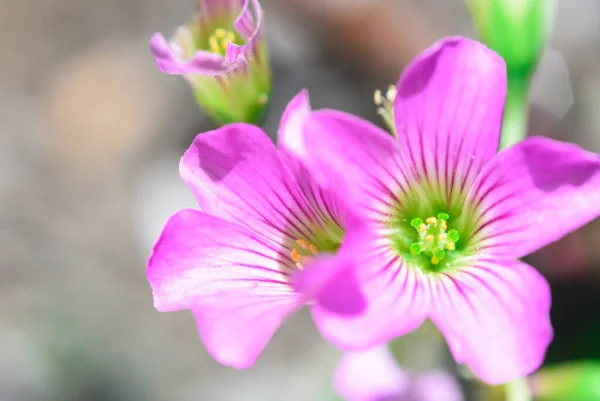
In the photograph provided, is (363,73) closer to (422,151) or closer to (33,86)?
(33,86)

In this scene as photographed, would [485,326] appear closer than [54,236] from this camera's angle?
Yes

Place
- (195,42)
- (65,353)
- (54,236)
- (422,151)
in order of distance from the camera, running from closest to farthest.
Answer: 1. (422,151)
2. (195,42)
3. (65,353)
4. (54,236)

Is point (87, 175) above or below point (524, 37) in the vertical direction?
below

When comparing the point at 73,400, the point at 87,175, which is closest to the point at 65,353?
the point at 73,400

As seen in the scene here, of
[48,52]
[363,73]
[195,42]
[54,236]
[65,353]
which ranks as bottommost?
[65,353]

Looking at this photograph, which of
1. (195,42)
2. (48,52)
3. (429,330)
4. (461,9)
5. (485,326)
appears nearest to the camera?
(485,326)

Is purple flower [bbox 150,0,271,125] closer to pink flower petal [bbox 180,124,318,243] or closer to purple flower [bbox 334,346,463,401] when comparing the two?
pink flower petal [bbox 180,124,318,243]

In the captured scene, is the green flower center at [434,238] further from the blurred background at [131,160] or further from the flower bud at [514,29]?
the blurred background at [131,160]

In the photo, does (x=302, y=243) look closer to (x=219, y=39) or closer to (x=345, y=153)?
(x=345, y=153)
